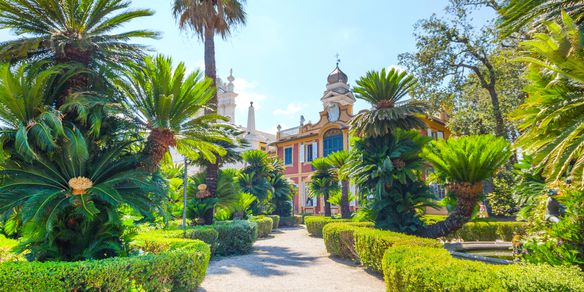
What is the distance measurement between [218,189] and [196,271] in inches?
278

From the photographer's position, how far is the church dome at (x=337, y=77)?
33188mm

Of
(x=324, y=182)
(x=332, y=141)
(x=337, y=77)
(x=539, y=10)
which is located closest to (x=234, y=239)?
(x=324, y=182)

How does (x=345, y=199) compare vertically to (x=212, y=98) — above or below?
below

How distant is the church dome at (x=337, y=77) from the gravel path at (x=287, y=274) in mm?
23046

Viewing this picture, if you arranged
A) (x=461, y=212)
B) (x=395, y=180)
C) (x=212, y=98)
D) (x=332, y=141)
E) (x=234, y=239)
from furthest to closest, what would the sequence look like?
(x=332, y=141)
(x=212, y=98)
(x=234, y=239)
(x=395, y=180)
(x=461, y=212)

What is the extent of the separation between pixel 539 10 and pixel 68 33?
9.39 m

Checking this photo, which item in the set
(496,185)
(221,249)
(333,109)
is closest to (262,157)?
(333,109)

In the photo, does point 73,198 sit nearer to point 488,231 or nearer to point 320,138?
point 488,231

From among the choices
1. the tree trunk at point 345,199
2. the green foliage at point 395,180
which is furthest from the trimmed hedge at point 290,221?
the green foliage at point 395,180

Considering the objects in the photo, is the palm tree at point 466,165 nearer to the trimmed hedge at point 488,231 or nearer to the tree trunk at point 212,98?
the trimmed hedge at point 488,231

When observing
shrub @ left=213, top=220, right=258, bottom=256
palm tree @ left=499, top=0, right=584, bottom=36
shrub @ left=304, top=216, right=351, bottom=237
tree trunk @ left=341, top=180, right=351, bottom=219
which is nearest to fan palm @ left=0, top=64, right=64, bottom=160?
shrub @ left=213, top=220, right=258, bottom=256

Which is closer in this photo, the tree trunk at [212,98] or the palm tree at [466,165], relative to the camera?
the palm tree at [466,165]

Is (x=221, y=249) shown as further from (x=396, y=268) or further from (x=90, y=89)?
(x=396, y=268)

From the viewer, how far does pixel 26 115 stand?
20.2 ft
